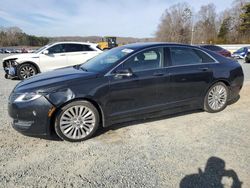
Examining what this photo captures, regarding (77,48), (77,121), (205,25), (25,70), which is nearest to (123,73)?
(77,121)

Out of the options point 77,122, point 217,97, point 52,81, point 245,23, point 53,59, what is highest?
point 245,23

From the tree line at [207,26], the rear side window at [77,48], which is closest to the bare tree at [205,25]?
the tree line at [207,26]

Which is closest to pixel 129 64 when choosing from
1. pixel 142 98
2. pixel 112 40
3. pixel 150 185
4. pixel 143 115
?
pixel 142 98

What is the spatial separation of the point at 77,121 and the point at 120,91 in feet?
2.75

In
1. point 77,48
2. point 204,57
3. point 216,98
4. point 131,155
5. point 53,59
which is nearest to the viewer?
point 131,155

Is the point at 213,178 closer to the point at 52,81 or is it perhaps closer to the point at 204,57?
the point at 52,81

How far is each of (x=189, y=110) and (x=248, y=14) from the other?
5739cm

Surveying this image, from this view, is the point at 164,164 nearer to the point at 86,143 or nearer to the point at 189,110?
the point at 86,143

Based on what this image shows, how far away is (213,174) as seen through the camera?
270 centimetres

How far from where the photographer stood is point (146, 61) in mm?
4027

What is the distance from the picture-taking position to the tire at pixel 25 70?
8.58m

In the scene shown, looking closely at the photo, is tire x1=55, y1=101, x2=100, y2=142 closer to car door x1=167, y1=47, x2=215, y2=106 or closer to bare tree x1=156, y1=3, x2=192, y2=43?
car door x1=167, y1=47, x2=215, y2=106

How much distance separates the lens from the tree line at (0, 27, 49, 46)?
7694cm

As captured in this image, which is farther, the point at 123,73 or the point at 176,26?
the point at 176,26
